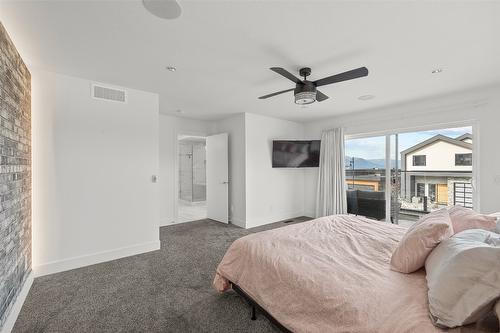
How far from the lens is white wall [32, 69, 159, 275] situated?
2699 mm

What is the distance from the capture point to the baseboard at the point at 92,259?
267 cm

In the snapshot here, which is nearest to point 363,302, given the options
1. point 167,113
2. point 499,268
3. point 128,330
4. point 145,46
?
point 499,268

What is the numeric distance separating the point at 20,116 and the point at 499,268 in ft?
12.0

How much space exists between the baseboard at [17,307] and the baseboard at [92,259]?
162mm

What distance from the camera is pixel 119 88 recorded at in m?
3.20

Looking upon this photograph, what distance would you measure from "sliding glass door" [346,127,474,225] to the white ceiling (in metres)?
1.05

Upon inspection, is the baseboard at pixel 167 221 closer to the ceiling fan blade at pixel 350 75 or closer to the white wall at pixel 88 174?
the white wall at pixel 88 174

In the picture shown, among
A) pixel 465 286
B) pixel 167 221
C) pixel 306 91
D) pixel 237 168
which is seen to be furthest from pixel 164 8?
pixel 167 221

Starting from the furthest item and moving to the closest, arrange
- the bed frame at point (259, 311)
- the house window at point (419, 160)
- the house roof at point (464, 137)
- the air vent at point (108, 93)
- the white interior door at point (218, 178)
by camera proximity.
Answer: the white interior door at point (218, 178) → the house window at point (419, 160) → the house roof at point (464, 137) → the air vent at point (108, 93) → the bed frame at point (259, 311)

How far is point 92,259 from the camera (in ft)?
9.65

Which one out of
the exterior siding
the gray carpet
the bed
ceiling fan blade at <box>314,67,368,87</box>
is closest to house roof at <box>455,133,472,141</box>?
the exterior siding

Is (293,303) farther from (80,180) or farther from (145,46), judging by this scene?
(80,180)

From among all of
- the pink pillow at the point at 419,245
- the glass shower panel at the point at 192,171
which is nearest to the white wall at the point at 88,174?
the pink pillow at the point at 419,245

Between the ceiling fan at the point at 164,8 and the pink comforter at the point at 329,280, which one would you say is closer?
the pink comforter at the point at 329,280
